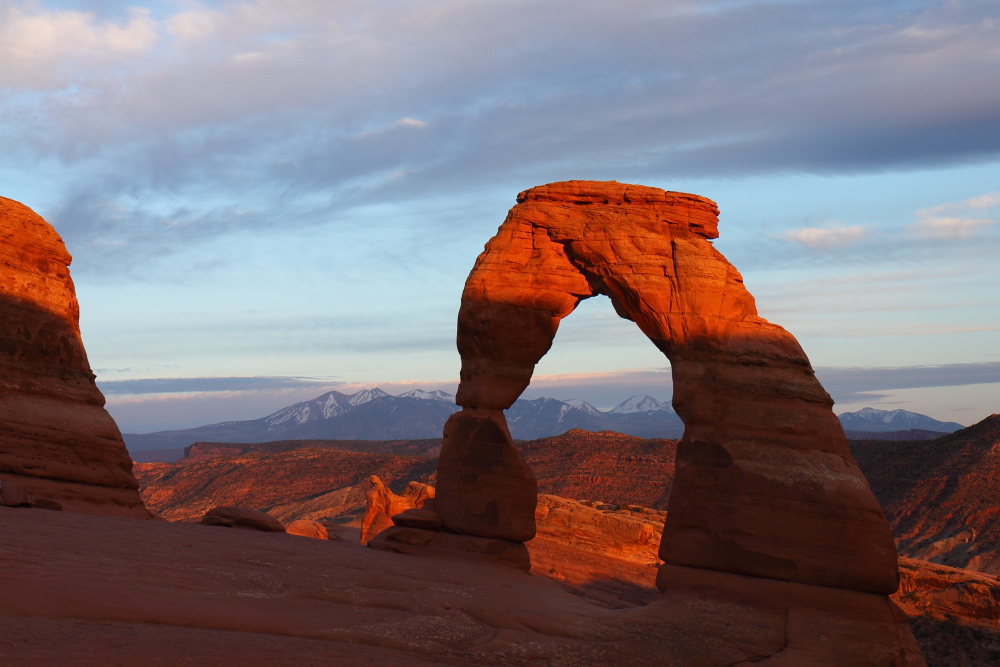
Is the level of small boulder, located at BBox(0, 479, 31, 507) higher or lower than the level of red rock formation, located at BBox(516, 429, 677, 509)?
higher

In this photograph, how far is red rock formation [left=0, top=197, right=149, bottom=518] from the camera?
19.3 m

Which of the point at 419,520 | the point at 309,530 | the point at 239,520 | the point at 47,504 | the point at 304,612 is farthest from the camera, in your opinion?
the point at 309,530

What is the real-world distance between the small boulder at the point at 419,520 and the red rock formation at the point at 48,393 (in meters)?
7.11

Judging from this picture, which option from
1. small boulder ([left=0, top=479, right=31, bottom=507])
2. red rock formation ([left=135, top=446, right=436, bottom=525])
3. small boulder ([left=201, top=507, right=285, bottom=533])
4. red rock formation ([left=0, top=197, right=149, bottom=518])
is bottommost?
red rock formation ([left=135, top=446, right=436, bottom=525])

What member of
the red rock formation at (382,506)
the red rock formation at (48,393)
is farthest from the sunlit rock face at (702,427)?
the red rock formation at (48,393)

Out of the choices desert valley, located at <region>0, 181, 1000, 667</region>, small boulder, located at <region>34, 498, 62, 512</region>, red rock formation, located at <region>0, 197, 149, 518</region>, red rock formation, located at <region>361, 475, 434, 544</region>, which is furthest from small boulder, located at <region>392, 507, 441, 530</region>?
red rock formation, located at <region>361, 475, 434, 544</region>

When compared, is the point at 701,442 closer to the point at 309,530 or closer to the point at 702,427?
the point at 702,427

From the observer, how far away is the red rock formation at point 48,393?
19297mm

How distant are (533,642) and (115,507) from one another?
1334 centimetres

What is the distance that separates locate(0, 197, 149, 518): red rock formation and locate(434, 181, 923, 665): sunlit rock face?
345 inches

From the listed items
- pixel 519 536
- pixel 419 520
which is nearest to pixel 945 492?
pixel 519 536

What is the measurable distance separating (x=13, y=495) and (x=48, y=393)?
4.74m

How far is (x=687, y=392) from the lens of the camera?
648 inches

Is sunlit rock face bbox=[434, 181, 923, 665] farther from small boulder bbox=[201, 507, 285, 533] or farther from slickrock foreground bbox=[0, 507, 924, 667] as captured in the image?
small boulder bbox=[201, 507, 285, 533]
